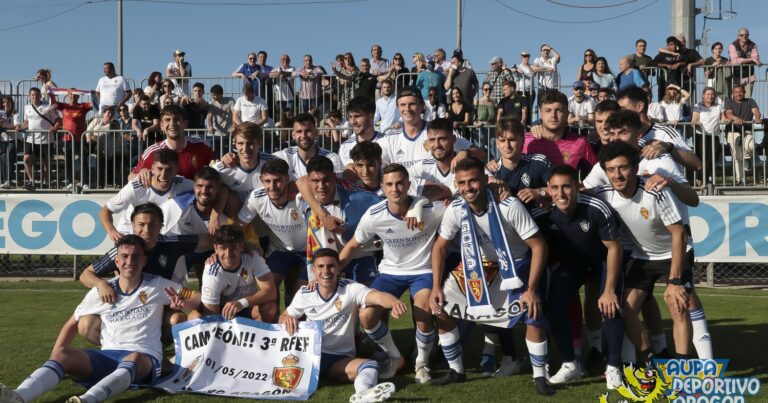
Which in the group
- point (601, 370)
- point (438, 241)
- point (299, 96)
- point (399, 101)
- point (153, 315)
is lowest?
point (601, 370)

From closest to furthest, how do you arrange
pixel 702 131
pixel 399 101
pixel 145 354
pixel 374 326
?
1. pixel 145 354
2. pixel 374 326
3. pixel 399 101
4. pixel 702 131

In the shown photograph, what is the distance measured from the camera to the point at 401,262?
305 inches

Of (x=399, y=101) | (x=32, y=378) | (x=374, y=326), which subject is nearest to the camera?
(x=32, y=378)

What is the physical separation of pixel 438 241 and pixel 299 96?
1123 cm

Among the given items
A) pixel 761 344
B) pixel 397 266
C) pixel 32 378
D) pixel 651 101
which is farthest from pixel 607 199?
pixel 651 101

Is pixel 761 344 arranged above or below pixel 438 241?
below

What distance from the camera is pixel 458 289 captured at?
746 cm

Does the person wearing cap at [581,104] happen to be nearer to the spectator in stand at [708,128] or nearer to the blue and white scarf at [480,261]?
the spectator in stand at [708,128]

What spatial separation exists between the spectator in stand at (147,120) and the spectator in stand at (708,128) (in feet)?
31.9

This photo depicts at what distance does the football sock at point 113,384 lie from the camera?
20.7 feet

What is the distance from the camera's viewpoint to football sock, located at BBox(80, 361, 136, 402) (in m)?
6.30

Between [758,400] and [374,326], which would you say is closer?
[758,400]

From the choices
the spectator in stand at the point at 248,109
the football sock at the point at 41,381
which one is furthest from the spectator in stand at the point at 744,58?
the football sock at the point at 41,381

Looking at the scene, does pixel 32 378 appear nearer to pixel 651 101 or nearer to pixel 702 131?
pixel 702 131
